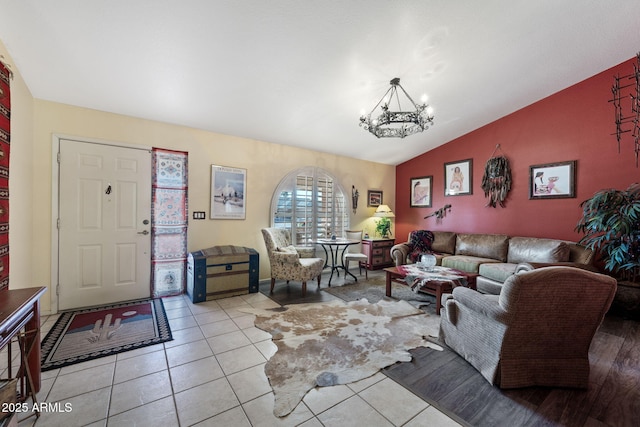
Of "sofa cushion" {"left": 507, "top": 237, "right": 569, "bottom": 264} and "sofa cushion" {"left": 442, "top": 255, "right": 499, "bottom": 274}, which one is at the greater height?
"sofa cushion" {"left": 507, "top": 237, "right": 569, "bottom": 264}

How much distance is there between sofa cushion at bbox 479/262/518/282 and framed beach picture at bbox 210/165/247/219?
3.91 meters

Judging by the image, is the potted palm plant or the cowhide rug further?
the potted palm plant

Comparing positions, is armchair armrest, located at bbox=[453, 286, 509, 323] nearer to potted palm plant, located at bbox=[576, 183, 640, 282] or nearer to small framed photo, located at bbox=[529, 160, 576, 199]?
potted palm plant, located at bbox=[576, 183, 640, 282]

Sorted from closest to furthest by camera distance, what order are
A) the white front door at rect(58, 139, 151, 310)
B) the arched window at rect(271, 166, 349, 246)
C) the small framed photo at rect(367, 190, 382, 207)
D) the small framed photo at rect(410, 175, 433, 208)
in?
the white front door at rect(58, 139, 151, 310) → the arched window at rect(271, 166, 349, 246) → the small framed photo at rect(410, 175, 433, 208) → the small framed photo at rect(367, 190, 382, 207)

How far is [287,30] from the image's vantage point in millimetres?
2404

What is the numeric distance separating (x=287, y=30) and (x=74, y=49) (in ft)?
6.45

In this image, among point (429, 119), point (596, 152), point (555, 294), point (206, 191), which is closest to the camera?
point (555, 294)

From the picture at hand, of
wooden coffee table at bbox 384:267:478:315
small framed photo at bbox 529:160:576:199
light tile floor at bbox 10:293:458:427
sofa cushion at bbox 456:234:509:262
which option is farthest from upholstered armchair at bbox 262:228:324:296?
small framed photo at bbox 529:160:576:199

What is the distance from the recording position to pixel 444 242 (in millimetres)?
5195

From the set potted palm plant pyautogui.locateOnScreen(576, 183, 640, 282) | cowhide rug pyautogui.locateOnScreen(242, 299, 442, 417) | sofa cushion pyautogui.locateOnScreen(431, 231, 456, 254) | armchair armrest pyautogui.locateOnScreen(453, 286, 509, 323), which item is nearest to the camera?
armchair armrest pyautogui.locateOnScreen(453, 286, 509, 323)

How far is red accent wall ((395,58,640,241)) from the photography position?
12.0 feet

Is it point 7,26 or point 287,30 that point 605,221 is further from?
point 7,26

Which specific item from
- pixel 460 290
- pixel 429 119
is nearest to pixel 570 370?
pixel 460 290

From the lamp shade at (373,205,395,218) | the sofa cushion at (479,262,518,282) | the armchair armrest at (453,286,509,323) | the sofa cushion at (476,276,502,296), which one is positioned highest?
the lamp shade at (373,205,395,218)
